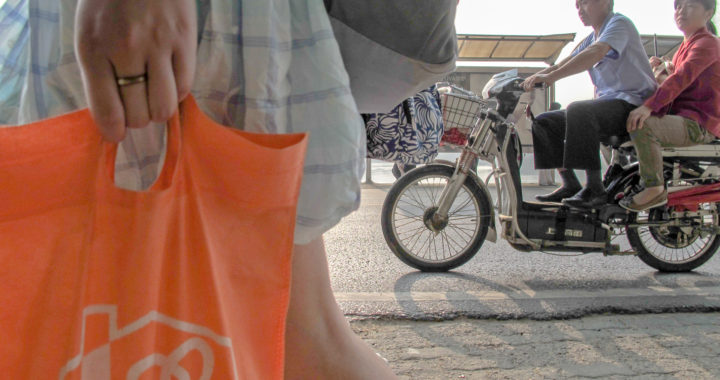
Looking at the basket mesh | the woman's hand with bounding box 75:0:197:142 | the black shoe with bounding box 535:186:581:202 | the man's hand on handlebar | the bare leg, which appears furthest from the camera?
the black shoe with bounding box 535:186:581:202

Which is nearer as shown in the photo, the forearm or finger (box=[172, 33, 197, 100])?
finger (box=[172, 33, 197, 100])

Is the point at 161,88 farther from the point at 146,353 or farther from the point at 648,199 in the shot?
the point at 648,199

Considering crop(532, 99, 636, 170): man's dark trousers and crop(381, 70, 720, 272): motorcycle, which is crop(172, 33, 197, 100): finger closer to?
crop(381, 70, 720, 272): motorcycle

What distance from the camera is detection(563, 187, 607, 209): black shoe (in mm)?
3770

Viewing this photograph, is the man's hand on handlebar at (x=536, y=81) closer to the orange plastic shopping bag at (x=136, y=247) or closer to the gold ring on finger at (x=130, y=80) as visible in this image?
the orange plastic shopping bag at (x=136, y=247)

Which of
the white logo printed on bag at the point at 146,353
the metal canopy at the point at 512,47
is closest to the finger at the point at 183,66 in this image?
the white logo printed on bag at the point at 146,353

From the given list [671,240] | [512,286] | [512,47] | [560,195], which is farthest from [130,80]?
[512,47]

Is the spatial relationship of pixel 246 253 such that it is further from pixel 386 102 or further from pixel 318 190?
pixel 386 102

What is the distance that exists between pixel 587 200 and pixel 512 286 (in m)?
0.85

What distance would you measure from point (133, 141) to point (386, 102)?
0.49 metres

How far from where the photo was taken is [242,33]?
0.82 metres

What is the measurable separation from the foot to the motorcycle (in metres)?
0.12

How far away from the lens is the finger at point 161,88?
0.65 m

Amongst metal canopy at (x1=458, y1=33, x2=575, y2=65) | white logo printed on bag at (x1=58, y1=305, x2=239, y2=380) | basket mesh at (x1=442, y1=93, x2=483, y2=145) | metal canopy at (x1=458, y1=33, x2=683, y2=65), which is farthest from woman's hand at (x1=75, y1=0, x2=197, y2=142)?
metal canopy at (x1=458, y1=33, x2=575, y2=65)
